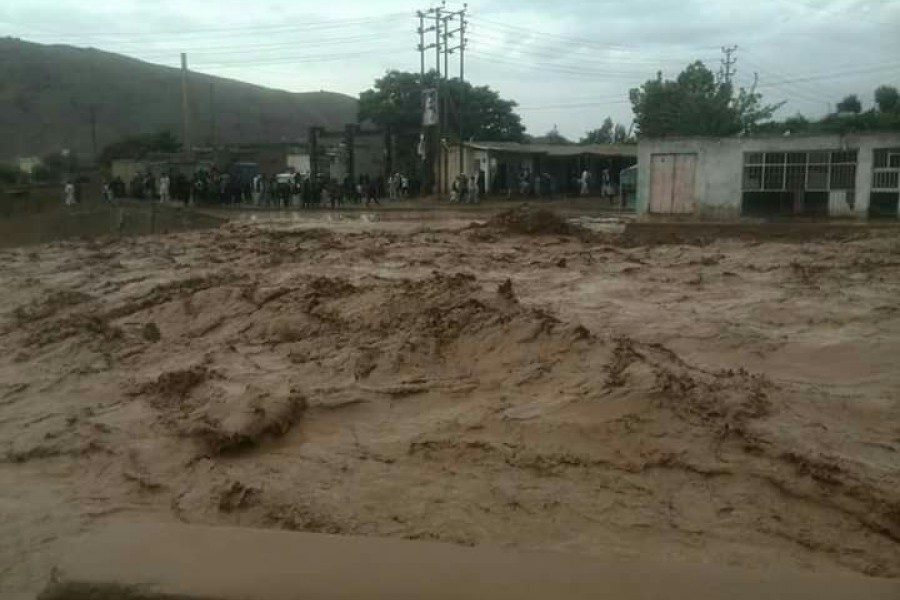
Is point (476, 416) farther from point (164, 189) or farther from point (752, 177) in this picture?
point (164, 189)

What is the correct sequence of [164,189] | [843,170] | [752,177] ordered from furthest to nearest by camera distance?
[164,189], [752,177], [843,170]

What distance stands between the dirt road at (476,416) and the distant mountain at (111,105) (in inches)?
2134

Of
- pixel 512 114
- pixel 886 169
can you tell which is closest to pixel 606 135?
pixel 512 114

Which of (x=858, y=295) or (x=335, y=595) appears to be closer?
(x=335, y=595)

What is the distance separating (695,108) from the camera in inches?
1551

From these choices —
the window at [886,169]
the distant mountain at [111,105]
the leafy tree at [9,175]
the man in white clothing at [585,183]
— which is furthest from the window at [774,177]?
the distant mountain at [111,105]

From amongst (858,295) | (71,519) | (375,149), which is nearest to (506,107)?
(375,149)

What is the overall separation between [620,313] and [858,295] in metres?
3.34

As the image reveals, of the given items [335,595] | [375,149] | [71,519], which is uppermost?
[375,149]

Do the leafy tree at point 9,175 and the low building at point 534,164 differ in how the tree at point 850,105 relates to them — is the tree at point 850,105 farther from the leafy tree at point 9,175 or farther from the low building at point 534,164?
the leafy tree at point 9,175

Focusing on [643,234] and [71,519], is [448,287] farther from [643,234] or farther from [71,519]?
[643,234]

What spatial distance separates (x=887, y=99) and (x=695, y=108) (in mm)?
8700

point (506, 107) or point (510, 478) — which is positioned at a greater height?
point (506, 107)

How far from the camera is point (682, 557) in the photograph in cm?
390
